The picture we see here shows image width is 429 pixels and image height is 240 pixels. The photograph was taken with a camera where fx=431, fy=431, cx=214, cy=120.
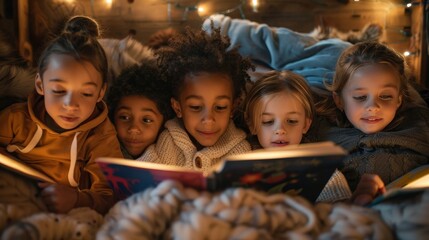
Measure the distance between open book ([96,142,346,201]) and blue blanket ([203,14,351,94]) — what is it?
89 centimetres

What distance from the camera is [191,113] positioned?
1216 mm

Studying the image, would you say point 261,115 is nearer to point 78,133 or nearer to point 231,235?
point 78,133

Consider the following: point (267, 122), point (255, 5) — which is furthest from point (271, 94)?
point (255, 5)

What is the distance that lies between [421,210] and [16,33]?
1559 millimetres

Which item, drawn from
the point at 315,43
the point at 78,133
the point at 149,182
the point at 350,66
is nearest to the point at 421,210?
the point at 149,182

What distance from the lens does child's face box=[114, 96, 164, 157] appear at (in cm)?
125

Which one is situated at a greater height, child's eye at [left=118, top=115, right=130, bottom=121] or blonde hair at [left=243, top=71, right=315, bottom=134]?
blonde hair at [left=243, top=71, right=315, bottom=134]

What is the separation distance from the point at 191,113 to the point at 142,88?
0.57 feet

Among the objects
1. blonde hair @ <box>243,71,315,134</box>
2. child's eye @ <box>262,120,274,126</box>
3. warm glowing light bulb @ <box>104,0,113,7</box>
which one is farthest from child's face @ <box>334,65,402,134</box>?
warm glowing light bulb @ <box>104,0,113,7</box>

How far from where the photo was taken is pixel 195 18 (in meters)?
2.11

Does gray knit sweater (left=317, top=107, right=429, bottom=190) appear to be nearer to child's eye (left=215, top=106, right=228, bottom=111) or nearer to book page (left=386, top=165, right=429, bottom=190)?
book page (left=386, top=165, right=429, bottom=190)

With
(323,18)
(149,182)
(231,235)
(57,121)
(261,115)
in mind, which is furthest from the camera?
(323,18)

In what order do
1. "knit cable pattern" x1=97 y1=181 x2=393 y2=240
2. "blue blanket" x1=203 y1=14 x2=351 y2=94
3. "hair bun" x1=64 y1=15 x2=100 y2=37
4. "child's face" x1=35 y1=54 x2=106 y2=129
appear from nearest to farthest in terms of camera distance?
1. "knit cable pattern" x1=97 y1=181 x2=393 y2=240
2. "child's face" x1=35 y1=54 x2=106 y2=129
3. "hair bun" x1=64 y1=15 x2=100 y2=37
4. "blue blanket" x1=203 y1=14 x2=351 y2=94

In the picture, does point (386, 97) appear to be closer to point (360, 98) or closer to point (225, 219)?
point (360, 98)
